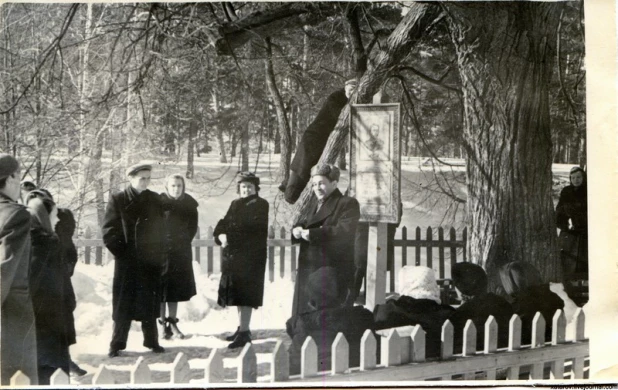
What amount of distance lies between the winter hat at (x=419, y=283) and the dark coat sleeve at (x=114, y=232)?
207 cm

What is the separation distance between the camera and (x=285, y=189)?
4.75 metres

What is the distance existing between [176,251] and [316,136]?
1333mm

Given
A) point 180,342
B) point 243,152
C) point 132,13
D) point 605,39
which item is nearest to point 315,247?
point 243,152

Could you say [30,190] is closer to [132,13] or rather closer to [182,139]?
[182,139]

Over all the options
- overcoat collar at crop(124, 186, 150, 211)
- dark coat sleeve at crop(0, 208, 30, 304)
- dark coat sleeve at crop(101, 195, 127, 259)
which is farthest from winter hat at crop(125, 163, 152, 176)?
dark coat sleeve at crop(0, 208, 30, 304)

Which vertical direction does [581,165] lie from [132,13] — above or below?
below

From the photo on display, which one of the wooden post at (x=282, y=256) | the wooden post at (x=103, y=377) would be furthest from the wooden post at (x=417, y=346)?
the wooden post at (x=103, y=377)

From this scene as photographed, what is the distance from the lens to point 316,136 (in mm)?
4754

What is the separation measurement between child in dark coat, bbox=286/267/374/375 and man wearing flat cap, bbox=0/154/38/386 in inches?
72.8

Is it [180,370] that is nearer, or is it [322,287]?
[180,370]

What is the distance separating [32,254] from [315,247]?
2.01 metres

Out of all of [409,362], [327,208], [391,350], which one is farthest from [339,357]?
[327,208]

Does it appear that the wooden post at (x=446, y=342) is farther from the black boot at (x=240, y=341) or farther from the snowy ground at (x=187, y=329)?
the black boot at (x=240, y=341)

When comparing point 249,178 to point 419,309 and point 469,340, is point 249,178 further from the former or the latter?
point 469,340
